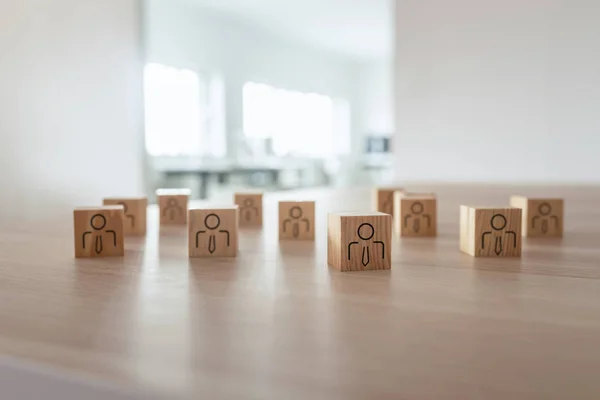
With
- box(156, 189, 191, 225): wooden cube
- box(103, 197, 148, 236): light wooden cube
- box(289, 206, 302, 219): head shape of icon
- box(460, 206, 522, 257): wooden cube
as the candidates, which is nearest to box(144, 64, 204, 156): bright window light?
box(156, 189, 191, 225): wooden cube

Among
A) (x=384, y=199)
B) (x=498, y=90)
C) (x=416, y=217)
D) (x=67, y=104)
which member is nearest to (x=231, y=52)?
(x=67, y=104)

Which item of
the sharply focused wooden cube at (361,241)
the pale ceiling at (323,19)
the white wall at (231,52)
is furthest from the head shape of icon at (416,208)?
the pale ceiling at (323,19)

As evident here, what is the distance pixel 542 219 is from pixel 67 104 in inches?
143

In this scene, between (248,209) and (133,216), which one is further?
(248,209)

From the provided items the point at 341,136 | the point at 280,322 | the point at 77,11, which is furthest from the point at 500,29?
the point at 341,136

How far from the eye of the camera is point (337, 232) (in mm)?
684

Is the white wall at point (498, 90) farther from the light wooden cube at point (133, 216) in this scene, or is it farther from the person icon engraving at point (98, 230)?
the person icon engraving at point (98, 230)

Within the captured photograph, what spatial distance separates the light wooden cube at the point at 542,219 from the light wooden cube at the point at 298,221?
0.38 meters

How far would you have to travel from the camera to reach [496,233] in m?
0.79

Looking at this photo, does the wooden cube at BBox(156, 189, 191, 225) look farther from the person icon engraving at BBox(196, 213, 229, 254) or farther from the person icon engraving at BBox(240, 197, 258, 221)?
the person icon engraving at BBox(196, 213, 229, 254)

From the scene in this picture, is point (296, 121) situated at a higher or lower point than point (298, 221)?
higher

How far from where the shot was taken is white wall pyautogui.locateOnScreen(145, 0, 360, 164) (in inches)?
246

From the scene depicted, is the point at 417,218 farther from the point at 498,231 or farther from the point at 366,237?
the point at 366,237

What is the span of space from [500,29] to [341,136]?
24.6 feet
